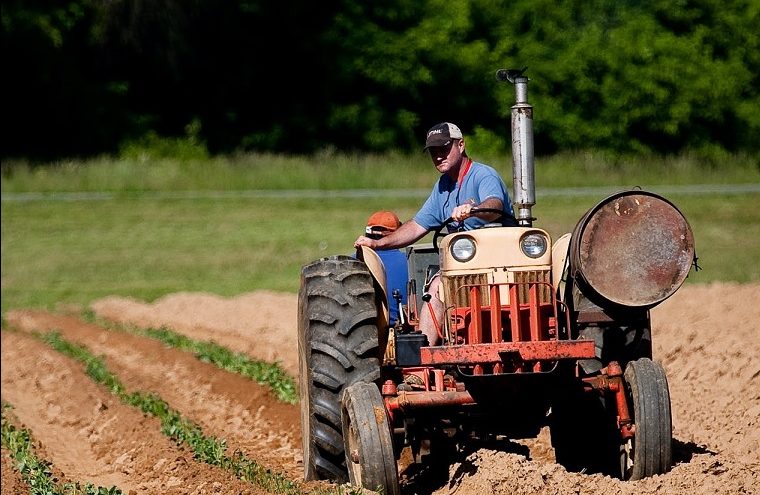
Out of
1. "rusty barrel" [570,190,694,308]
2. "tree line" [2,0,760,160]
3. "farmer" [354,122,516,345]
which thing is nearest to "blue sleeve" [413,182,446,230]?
"farmer" [354,122,516,345]

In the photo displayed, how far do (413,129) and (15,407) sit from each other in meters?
25.6

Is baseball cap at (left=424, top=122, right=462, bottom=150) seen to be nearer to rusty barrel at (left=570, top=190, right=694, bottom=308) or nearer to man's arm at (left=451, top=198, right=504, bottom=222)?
man's arm at (left=451, top=198, right=504, bottom=222)

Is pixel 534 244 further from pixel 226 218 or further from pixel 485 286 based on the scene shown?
pixel 226 218

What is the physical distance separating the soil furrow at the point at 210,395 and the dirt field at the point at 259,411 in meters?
0.02

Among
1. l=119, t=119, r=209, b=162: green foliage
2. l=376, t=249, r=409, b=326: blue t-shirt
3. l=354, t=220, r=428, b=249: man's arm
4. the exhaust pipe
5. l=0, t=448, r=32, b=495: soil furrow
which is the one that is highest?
the exhaust pipe

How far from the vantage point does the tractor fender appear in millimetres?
7781

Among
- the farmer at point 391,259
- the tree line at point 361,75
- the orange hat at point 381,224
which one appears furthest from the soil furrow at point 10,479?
the tree line at point 361,75

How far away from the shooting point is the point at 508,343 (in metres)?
6.82

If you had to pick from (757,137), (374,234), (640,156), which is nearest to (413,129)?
(640,156)

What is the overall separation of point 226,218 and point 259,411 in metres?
16.4

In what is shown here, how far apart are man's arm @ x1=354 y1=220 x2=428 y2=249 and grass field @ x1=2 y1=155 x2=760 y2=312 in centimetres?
1300

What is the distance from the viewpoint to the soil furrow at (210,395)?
9758mm

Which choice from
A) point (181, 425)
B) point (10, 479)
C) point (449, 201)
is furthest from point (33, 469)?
point (449, 201)

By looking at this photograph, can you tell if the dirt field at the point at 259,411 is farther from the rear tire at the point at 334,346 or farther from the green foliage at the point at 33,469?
the rear tire at the point at 334,346
